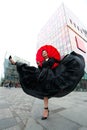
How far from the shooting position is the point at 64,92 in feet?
9.51

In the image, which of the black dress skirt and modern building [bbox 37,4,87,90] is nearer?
the black dress skirt

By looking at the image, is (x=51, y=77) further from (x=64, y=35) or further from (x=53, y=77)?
(x=64, y=35)

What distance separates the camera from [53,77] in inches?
113

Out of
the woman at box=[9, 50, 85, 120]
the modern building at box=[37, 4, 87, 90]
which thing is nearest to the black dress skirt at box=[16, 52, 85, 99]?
the woman at box=[9, 50, 85, 120]

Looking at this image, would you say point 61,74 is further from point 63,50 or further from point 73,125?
point 63,50

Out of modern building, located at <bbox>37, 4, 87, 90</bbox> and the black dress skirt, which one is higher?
modern building, located at <bbox>37, 4, 87, 90</bbox>

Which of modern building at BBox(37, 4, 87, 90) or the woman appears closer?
the woman

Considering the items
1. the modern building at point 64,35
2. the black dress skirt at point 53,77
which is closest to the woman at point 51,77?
the black dress skirt at point 53,77

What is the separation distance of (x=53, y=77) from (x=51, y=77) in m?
0.05

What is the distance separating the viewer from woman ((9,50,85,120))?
111 inches

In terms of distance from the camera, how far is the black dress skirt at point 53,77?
111 inches

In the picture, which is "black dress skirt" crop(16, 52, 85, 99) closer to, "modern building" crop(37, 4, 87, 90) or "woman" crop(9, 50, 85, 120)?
"woman" crop(9, 50, 85, 120)

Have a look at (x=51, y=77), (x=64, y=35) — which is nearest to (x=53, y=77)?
(x=51, y=77)

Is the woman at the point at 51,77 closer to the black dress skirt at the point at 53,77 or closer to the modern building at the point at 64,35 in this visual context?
the black dress skirt at the point at 53,77
